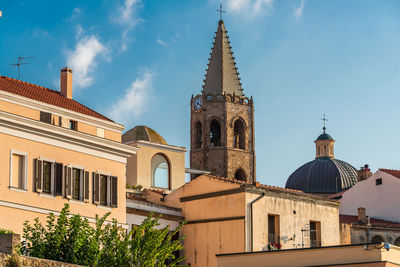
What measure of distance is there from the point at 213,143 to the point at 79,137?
71.8 metres

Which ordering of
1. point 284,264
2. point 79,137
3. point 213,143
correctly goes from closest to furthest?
point 284,264 → point 79,137 → point 213,143

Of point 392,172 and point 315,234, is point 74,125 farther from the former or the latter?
point 392,172

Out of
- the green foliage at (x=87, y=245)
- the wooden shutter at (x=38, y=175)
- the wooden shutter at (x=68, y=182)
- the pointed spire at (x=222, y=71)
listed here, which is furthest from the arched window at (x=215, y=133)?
the green foliage at (x=87, y=245)

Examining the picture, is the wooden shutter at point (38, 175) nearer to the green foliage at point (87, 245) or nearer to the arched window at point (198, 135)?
the green foliage at point (87, 245)

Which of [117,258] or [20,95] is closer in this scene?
[117,258]

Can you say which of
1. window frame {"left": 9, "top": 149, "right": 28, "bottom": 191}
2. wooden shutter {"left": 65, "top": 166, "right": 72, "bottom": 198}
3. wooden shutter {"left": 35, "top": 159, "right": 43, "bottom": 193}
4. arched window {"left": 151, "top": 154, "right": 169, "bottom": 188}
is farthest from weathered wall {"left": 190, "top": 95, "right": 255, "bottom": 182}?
window frame {"left": 9, "top": 149, "right": 28, "bottom": 191}

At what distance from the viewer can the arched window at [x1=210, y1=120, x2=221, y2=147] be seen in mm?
107419

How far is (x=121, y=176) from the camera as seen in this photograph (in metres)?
38.2

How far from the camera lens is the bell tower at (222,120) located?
105m

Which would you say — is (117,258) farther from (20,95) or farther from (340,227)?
(340,227)

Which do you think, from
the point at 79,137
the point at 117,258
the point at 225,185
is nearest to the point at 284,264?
the point at 117,258

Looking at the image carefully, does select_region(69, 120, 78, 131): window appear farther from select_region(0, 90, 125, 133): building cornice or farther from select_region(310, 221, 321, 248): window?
select_region(310, 221, 321, 248): window

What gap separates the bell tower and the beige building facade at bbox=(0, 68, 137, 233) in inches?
2612

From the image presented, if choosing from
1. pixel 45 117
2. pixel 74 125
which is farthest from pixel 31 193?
pixel 74 125
